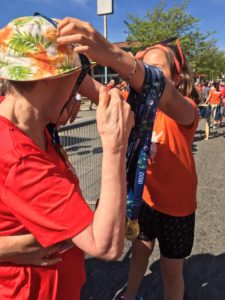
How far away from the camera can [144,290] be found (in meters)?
2.99

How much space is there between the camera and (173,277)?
93.9 inches

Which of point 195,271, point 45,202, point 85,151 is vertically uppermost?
point 45,202

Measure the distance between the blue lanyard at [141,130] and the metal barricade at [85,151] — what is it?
140 centimetres

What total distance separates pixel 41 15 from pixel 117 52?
29 cm

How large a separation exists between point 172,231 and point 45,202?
1.40m

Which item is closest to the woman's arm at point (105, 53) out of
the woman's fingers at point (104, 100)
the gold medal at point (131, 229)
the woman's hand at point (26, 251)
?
the woman's fingers at point (104, 100)

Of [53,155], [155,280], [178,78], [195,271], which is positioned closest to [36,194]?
[53,155]

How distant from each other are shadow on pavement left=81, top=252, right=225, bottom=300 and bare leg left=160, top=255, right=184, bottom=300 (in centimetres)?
52

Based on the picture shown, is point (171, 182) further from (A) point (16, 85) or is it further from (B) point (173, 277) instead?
(A) point (16, 85)

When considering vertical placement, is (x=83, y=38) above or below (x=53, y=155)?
above

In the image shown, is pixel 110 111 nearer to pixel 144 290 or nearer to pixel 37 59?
pixel 37 59

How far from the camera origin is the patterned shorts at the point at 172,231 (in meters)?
2.29

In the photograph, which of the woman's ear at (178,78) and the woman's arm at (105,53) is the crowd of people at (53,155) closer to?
the woman's arm at (105,53)

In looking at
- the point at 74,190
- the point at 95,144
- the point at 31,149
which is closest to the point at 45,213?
the point at 74,190
